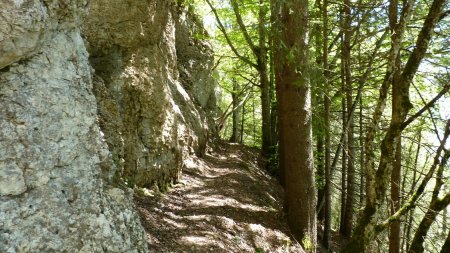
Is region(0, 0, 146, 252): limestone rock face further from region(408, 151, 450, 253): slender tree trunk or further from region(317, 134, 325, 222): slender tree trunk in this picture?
region(317, 134, 325, 222): slender tree trunk

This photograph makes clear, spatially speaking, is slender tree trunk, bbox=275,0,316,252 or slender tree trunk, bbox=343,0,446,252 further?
slender tree trunk, bbox=275,0,316,252

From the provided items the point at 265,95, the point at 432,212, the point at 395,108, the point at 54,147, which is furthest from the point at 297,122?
the point at 265,95

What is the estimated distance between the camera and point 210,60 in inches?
603

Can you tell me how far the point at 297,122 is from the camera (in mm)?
7422

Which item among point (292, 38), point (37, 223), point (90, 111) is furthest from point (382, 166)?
point (37, 223)

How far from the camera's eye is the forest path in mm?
5676

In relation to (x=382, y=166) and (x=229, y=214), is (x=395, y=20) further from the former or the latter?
(x=229, y=214)

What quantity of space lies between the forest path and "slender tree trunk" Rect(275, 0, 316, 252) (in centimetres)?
49

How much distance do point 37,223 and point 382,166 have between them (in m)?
4.58

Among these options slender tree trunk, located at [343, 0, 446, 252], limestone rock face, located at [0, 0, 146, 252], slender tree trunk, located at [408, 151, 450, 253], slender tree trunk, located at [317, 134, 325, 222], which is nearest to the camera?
limestone rock face, located at [0, 0, 146, 252]

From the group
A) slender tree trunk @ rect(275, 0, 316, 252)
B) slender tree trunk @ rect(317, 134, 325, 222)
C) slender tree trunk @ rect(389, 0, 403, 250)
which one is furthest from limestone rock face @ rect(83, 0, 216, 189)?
slender tree trunk @ rect(317, 134, 325, 222)

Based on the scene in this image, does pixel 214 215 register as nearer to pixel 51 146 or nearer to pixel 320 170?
pixel 51 146

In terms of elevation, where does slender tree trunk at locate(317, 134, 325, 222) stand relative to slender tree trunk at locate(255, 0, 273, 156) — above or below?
below

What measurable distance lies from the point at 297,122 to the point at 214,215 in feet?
8.32
